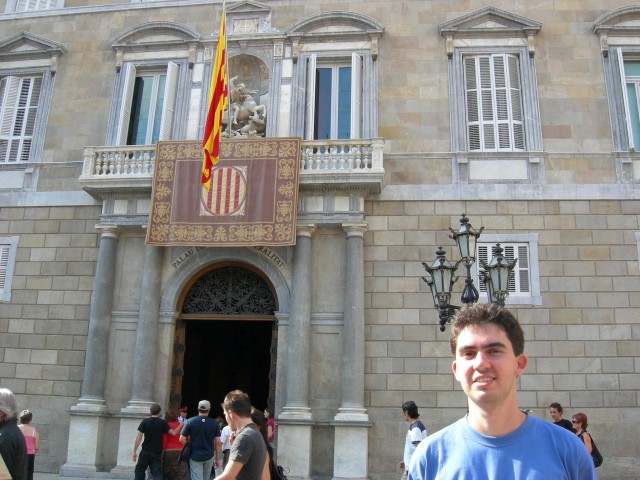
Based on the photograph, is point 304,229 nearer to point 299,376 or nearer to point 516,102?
point 299,376

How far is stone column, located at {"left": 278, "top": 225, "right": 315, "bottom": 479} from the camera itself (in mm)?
13289

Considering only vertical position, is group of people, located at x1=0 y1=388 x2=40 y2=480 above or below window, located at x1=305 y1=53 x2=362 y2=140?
below

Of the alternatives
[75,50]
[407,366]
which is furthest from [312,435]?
[75,50]

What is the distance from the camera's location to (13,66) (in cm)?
1758

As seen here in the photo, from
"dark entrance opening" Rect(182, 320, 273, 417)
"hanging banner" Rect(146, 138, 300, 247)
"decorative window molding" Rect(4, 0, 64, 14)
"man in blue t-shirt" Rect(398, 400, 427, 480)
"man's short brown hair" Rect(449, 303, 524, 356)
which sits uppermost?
"decorative window molding" Rect(4, 0, 64, 14)

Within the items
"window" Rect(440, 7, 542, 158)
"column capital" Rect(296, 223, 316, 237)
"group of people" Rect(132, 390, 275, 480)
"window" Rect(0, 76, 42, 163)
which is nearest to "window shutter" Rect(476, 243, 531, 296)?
"window" Rect(440, 7, 542, 158)

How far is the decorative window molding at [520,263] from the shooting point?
14.2m

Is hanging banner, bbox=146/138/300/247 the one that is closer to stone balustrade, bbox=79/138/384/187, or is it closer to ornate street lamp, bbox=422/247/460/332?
stone balustrade, bbox=79/138/384/187

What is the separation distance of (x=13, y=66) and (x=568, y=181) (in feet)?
46.9

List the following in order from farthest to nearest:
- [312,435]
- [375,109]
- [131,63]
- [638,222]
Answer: [131,63], [375,109], [638,222], [312,435]

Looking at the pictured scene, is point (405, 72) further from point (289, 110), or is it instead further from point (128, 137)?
point (128, 137)

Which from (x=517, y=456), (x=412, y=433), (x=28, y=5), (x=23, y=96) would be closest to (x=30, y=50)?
(x=23, y=96)

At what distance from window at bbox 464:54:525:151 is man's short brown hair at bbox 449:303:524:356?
1318cm

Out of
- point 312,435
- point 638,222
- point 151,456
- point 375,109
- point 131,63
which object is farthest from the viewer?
point 131,63
